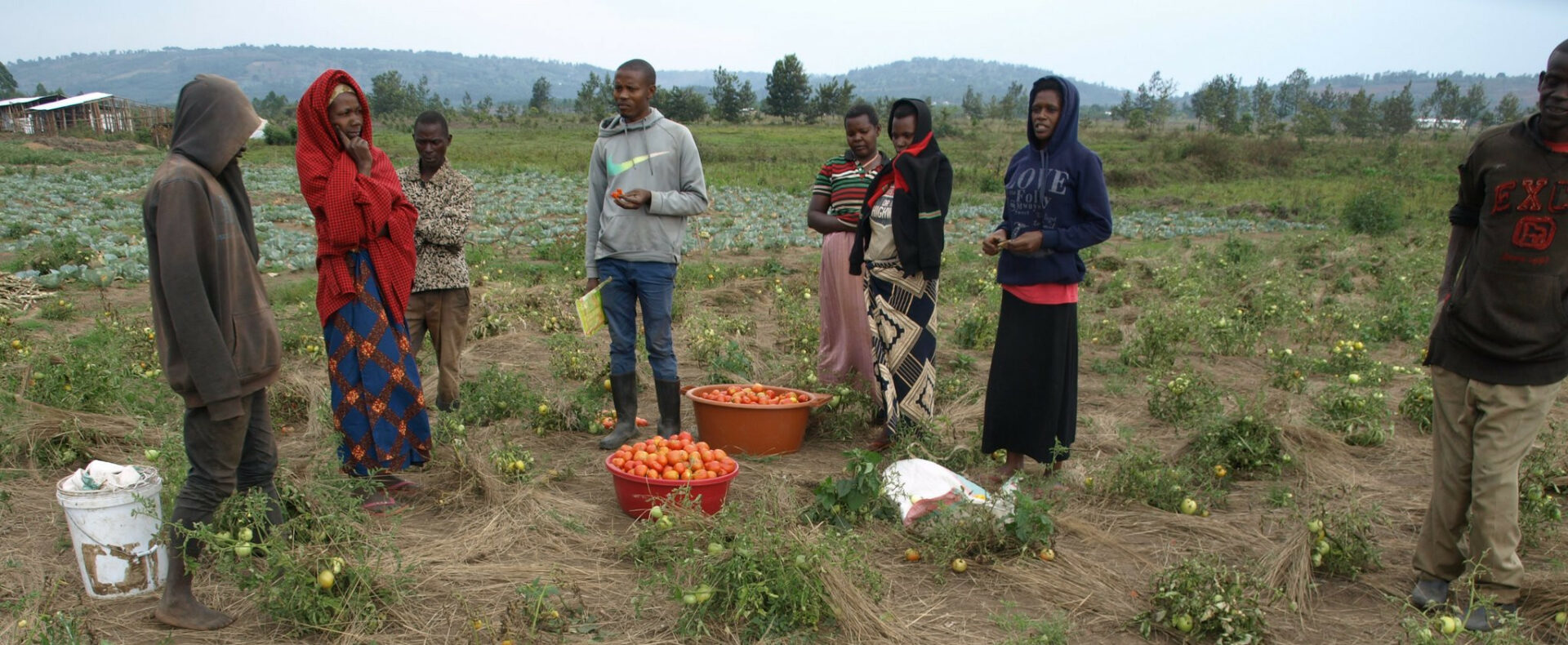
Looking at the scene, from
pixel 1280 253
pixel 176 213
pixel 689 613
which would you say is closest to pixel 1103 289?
pixel 1280 253

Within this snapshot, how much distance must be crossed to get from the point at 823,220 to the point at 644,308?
1.18m

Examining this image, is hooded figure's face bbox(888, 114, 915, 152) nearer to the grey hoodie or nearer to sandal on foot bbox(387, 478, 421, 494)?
the grey hoodie

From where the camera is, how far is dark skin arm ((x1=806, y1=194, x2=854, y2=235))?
17.2 feet

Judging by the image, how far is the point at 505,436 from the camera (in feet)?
15.2

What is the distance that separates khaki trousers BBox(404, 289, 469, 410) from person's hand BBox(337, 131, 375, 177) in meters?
1.41

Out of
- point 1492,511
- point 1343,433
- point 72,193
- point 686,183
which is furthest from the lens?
point 72,193

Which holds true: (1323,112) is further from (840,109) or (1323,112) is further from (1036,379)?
(1036,379)

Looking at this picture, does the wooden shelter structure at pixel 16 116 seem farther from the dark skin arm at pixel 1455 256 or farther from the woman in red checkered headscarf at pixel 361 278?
the dark skin arm at pixel 1455 256

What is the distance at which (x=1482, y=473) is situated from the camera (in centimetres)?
298

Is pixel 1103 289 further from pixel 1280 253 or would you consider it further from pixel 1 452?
pixel 1 452

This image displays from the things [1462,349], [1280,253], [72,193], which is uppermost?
[1462,349]

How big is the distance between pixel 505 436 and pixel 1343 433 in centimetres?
449

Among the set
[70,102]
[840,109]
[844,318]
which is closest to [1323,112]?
[840,109]

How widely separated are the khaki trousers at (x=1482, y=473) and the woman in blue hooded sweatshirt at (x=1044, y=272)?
4.45 ft
